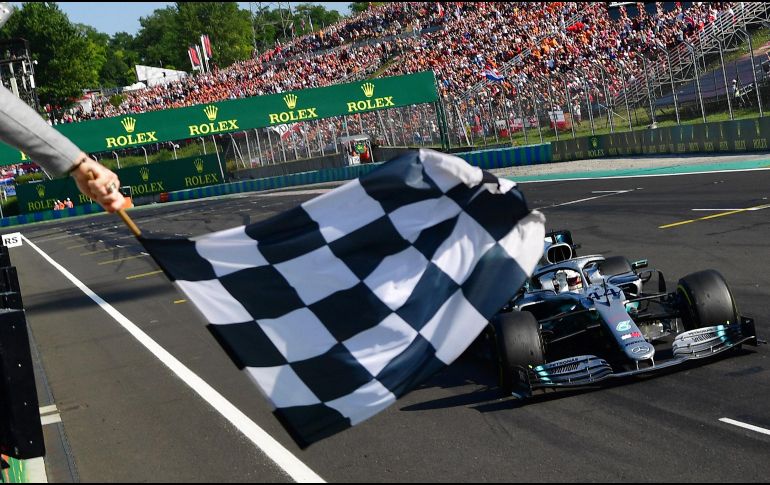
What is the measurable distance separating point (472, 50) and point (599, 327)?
138 ft

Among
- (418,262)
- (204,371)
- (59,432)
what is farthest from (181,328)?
(418,262)

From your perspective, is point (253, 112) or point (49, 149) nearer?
point (49, 149)

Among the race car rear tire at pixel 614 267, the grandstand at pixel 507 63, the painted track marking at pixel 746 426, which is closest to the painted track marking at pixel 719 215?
the race car rear tire at pixel 614 267

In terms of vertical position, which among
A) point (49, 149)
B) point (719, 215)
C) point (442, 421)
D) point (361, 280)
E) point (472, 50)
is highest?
point (472, 50)

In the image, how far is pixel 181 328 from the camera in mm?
13469

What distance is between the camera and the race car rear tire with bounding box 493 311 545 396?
7934 mm

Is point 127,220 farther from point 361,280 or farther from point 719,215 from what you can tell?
point 719,215

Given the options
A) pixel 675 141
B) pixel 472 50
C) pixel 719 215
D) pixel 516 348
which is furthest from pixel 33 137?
pixel 472 50

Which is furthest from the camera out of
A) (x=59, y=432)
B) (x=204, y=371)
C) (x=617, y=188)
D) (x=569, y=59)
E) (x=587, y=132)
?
(x=569, y=59)

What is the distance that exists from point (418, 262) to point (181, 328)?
10303 mm

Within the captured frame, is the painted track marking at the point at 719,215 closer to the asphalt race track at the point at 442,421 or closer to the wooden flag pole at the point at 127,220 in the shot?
the asphalt race track at the point at 442,421

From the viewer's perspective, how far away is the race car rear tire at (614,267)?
33.1ft

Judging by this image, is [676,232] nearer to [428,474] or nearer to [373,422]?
[373,422]

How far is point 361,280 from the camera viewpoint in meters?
3.55
